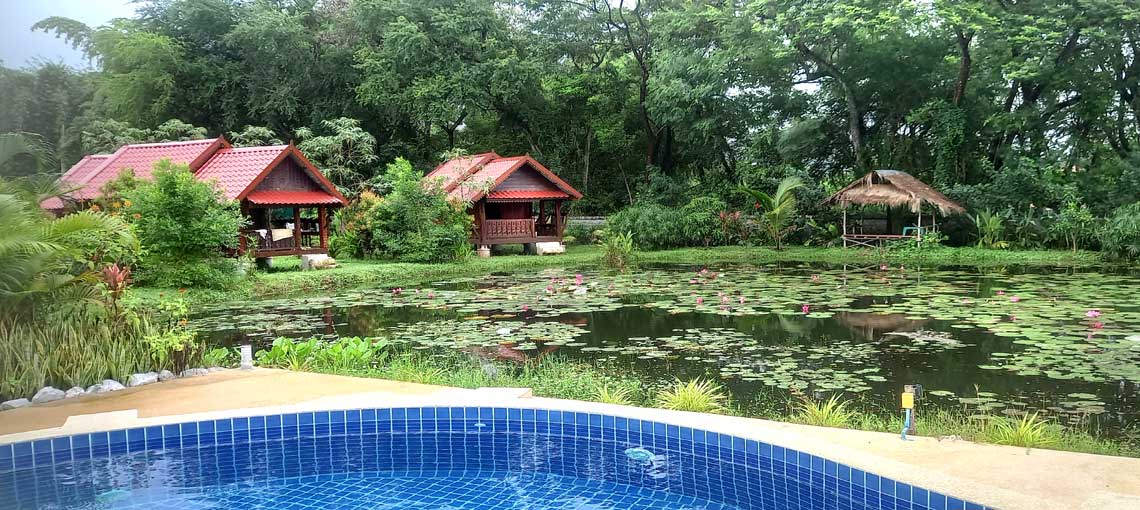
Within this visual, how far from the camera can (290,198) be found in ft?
54.7

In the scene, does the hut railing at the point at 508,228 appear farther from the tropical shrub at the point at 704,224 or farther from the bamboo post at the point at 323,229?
the bamboo post at the point at 323,229

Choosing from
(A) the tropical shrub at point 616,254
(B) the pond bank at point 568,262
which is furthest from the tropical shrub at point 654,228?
(A) the tropical shrub at point 616,254

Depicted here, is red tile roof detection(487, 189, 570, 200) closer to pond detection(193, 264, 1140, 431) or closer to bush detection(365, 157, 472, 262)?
bush detection(365, 157, 472, 262)

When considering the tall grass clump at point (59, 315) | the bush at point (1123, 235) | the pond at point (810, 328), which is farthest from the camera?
the bush at point (1123, 235)

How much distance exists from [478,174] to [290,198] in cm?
584

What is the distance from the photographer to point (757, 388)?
6.31m

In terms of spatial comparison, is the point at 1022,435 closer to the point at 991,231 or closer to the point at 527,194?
the point at 991,231

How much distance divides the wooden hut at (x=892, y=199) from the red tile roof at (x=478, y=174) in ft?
23.2

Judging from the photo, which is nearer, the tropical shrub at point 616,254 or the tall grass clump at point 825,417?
the tall grass clump at point 825,417

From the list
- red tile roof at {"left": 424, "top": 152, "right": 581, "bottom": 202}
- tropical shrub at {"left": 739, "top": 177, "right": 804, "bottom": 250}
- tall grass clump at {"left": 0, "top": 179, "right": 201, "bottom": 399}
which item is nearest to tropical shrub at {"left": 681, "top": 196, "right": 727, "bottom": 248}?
tropical shrub at {"left": 739, "top": 177, "right": 804, "bottom": 250}

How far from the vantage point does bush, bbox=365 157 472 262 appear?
18266mm

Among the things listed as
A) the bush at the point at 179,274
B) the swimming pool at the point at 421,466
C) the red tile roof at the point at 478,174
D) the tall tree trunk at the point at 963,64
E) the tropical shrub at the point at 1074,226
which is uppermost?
the tall tree trunk at the point at 963,64

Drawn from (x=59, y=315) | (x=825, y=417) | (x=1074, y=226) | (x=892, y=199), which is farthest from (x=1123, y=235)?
(x=59, y=315)

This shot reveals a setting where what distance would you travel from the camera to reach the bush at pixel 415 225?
18.3 metres
